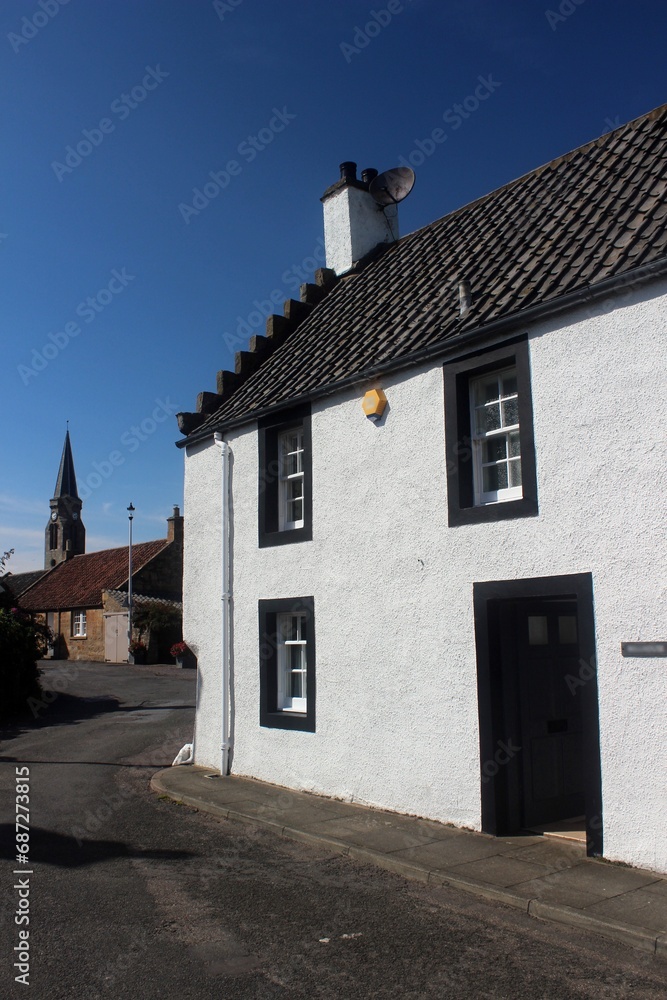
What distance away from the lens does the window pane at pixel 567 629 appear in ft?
30.1

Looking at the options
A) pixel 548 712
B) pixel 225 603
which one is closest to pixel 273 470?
pixel 225 603

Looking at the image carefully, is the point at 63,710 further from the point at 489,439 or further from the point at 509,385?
the point at 509,385

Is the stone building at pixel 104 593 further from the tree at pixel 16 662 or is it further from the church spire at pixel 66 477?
the church spire at pixel 66 477

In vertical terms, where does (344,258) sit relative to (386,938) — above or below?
above

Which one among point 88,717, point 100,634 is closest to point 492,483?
point 88,717

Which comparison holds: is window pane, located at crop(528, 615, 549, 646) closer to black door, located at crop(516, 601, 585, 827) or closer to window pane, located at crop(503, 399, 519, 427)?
black door, located at crop(516, 601, 585, 827)

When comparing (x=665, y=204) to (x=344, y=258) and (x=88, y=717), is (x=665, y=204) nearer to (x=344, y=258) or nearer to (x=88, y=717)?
(x=344, y=258)

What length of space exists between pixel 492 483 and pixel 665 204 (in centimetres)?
325

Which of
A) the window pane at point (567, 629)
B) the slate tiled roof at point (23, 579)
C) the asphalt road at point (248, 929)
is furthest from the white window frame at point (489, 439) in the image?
the slate tiled roof at point (23, 579)

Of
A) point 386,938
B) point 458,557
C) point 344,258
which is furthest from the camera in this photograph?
point 344,258

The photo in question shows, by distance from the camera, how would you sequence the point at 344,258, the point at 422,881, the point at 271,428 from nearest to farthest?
the point at 422,881
the point at 271,428
the point at 344,258

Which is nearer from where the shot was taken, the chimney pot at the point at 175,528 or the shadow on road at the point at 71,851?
the shadow on road at the point at 71,851

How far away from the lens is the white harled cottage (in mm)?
7211

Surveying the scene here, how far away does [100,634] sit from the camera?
137 feet
